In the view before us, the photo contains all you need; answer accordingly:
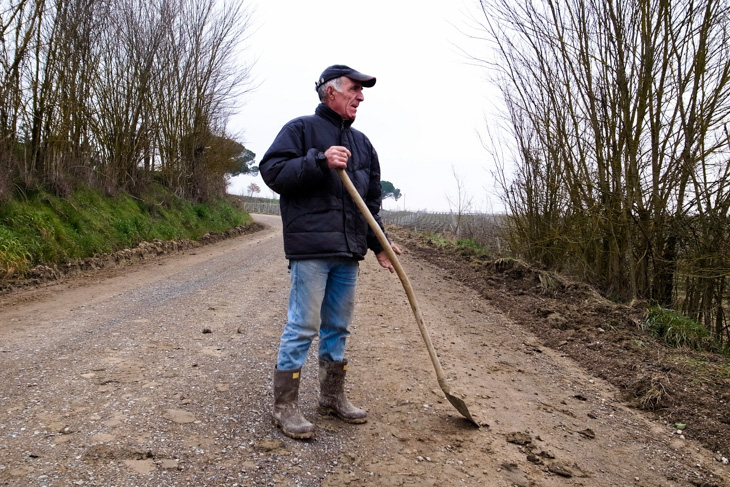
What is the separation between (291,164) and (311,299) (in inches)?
27.7

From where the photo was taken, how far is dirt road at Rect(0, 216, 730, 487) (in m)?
2.37

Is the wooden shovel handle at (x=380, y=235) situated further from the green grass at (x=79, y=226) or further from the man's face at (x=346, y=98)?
the green grass at (x=79, y=226)

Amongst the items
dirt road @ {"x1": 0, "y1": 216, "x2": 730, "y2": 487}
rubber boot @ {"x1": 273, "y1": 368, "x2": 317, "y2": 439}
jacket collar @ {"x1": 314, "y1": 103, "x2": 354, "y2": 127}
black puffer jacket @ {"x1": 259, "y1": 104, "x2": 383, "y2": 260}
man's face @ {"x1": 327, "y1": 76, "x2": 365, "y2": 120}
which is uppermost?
man's face @ {"x1": 327, "y1": 76, "x2": 365, "y2": 120}

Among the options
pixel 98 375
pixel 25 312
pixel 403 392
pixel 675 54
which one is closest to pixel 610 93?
pixel 675 54

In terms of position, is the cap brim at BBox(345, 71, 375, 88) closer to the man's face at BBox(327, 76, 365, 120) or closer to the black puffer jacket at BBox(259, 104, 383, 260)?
the man's face at BBox(327, 76, 365, 120)

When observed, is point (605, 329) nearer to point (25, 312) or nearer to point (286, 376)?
point (286, 376)

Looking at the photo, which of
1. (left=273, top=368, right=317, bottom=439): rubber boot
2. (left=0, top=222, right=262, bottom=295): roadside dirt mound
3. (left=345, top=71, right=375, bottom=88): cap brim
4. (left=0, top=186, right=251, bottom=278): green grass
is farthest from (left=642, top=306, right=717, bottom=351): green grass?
(left=0, top=186, right=251, bottom=278): green grass

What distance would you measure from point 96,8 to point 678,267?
1093cm

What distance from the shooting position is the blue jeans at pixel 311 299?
273 cm

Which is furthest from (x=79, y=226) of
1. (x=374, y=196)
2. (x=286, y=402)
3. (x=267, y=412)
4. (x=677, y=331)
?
(x=677, y=331)

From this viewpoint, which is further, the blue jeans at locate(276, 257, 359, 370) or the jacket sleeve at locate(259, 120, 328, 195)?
the blue jeans at locate(276, 257, 359, 370)

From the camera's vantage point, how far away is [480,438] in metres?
2.84

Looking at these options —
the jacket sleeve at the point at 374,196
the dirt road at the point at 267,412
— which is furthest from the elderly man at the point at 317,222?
the dirt road at the point at 267,412

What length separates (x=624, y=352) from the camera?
4.58 m
